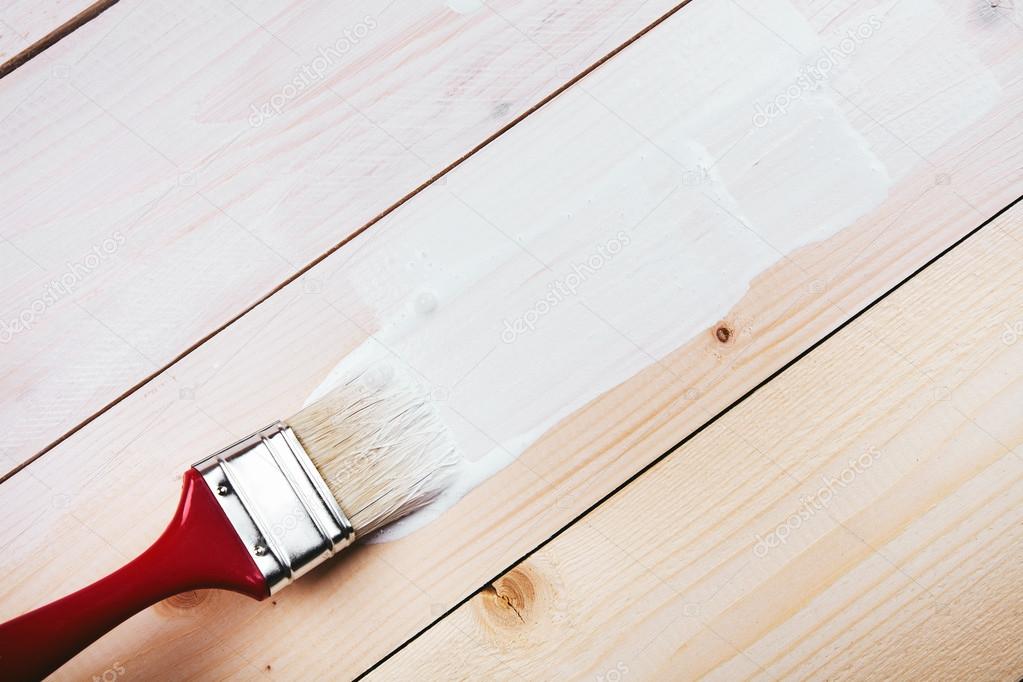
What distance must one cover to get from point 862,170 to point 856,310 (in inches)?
5.7

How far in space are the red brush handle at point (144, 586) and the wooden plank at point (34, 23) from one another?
498mm

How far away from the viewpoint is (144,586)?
27.4 inches

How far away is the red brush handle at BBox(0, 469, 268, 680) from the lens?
2.18ft

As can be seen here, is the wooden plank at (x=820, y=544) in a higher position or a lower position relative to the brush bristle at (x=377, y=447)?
lower

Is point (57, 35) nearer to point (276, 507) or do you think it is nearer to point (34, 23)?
point (34, 23)

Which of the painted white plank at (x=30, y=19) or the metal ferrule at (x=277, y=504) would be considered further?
the painted white plank at (x=30, y=19)

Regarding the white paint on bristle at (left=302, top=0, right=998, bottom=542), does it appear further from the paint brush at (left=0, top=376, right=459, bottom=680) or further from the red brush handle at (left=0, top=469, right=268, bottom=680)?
the red brush handle at (left=0, top=469, right=268, bottom=680)

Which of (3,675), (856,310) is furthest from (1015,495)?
(3,675)

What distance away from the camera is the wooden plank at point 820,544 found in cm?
80

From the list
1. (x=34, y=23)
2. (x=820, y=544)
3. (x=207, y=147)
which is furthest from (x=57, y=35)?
(x=820, y=544)

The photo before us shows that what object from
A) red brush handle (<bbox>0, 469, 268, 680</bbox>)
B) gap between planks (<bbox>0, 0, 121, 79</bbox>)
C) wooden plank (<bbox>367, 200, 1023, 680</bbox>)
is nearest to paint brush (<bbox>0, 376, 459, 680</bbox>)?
red brush handle (<bbox>0, 469, 268, 680</bbox>)

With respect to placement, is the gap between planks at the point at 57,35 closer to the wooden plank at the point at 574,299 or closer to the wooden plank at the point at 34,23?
the wooden plank at the point at 34,23

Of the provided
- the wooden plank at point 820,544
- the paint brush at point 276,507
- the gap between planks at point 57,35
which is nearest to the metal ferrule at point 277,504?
the paint brush at point 276,507

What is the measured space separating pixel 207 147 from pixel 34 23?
0.23 metres
